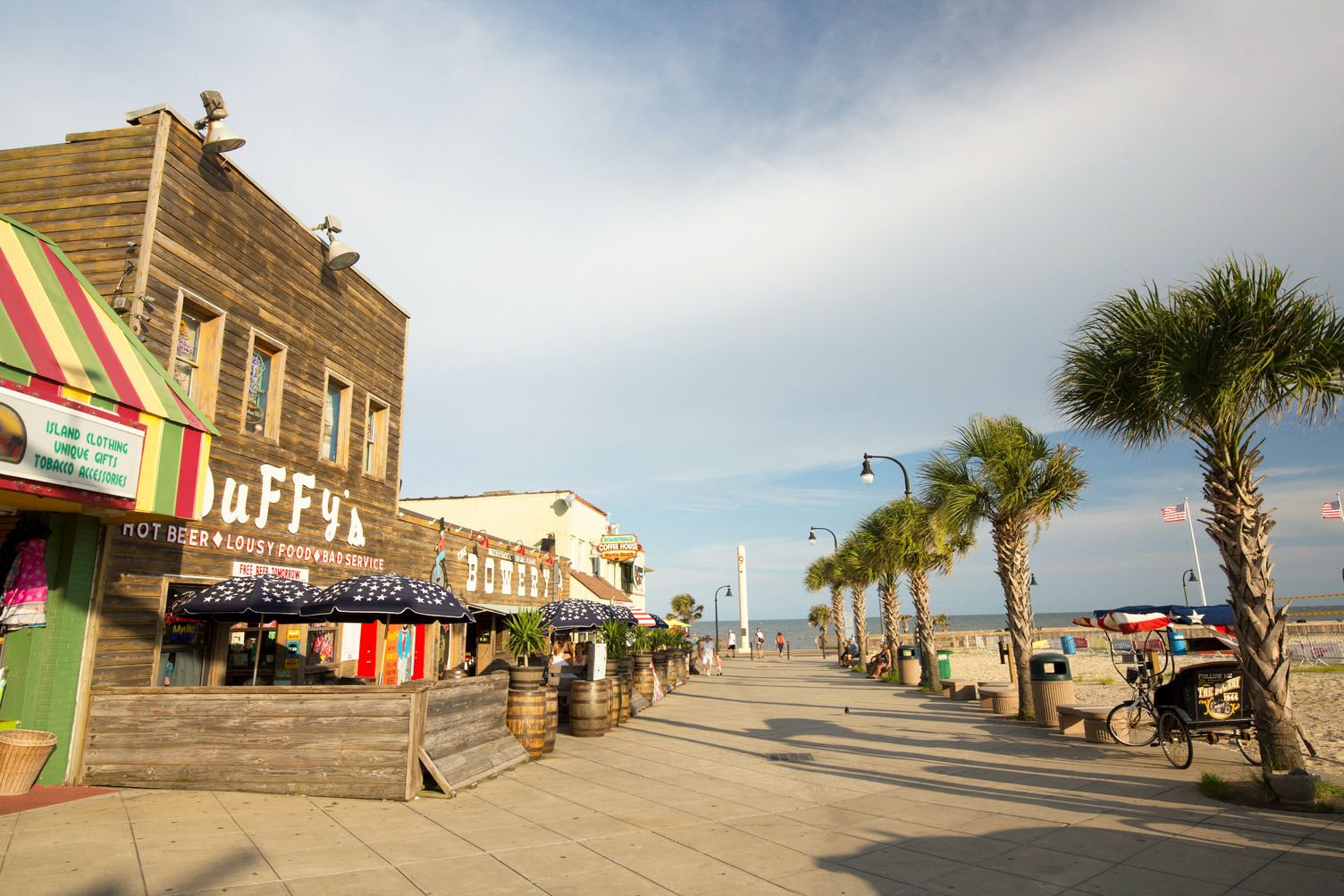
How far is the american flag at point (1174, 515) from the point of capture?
48844mm

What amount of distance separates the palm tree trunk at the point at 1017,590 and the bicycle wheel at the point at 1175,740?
19.0ft

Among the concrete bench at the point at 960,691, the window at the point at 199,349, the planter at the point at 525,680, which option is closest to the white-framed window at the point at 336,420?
the window at the point at 199,349

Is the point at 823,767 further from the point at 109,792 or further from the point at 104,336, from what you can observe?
the point at 104,336

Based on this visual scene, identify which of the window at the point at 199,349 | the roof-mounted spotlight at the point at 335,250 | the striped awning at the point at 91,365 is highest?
the roof-mounted spotlight at the point at 335,250

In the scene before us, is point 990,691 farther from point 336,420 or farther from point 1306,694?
point 336,420

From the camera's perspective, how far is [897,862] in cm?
669

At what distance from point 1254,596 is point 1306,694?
48.3 ft

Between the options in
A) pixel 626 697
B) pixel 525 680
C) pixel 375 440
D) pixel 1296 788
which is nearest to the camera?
pixel 1296 788

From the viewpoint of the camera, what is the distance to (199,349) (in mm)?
11930

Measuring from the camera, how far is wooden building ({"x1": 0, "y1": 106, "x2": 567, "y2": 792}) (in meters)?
10.2

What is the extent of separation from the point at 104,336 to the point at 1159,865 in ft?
39.7

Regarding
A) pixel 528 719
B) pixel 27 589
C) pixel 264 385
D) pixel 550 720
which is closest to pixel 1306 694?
Answer: pixel 550 720

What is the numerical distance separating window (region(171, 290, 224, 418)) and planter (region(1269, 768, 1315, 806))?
14317 mm

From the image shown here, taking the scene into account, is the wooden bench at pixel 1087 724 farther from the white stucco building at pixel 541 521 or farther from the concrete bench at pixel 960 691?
the white stucco building at pixel 541 521
